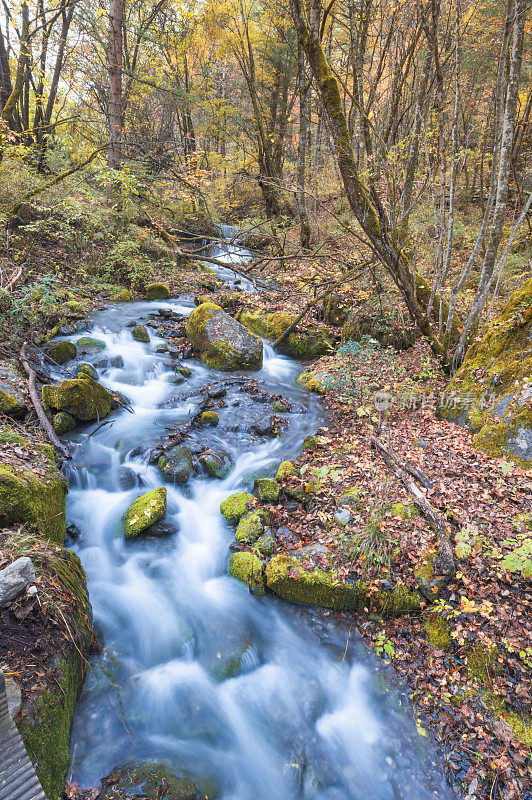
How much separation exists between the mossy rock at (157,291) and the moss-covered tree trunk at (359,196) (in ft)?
24.1

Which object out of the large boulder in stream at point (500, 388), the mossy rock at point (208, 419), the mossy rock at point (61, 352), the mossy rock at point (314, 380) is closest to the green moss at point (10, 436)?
the mossy rock at point (208, 419)

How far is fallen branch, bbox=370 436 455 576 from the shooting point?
413cm

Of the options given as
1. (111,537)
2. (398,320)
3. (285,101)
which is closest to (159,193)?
(285,101)

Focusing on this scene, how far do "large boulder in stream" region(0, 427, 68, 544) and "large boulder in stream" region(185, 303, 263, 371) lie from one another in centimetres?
499

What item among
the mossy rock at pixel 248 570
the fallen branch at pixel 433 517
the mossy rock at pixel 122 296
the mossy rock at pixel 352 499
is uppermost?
the mossy rock at pixel 122 296

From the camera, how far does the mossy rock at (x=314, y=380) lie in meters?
8.56

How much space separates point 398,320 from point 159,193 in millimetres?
11442

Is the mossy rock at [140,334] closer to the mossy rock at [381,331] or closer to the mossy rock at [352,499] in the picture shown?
the mossy rock at [381,331]

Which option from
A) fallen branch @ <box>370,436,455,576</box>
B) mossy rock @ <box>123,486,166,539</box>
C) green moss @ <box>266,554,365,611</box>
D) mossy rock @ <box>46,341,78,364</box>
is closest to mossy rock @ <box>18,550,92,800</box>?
mossy rock @ <box>123,486,166,539</box>

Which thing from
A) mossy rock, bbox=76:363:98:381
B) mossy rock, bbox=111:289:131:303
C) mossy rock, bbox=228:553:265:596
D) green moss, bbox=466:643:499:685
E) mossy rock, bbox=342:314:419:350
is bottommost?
mossy rock, bbox=228:553:265:596

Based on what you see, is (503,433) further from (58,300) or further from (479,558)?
(58,300)

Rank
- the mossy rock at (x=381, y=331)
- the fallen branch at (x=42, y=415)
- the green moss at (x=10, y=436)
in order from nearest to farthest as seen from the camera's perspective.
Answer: the green moss at (x=10, y=436) → the fallen branch at (x=42, y=415) → the mossy rock at (x=381, y=331)

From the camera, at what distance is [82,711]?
3.49 meters

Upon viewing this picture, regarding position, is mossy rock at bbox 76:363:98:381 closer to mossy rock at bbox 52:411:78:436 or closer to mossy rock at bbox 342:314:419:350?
mossy rock at bbox 52:411:78:436
